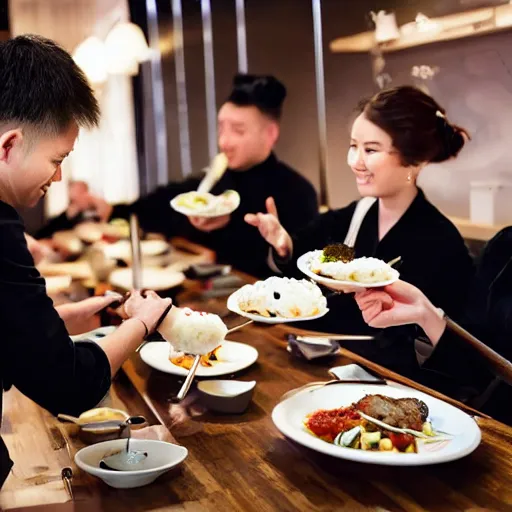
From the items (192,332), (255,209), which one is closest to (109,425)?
(192,332)

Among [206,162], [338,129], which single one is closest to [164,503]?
[338,129]

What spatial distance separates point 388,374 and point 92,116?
0.99 metres

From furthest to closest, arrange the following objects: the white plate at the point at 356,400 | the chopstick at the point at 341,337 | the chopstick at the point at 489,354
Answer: the chopstick at the point at 341,337, the chopstick at the point at 489,354, the white plate at the point at 356,400

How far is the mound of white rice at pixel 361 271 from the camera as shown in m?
1.80

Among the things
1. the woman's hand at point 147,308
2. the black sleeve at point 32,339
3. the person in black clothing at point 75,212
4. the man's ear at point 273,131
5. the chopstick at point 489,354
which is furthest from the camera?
the person in black clothing at point 75,212

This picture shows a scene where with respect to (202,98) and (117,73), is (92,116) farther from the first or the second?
(117,73)

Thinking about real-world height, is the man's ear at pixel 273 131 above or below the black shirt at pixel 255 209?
above

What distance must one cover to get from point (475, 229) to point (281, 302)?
0.50 meters

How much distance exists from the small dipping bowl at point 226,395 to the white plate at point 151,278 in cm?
101

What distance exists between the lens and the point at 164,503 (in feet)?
4.54

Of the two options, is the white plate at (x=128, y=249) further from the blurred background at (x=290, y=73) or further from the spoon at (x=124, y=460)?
the spoon at (x=124, y=460)

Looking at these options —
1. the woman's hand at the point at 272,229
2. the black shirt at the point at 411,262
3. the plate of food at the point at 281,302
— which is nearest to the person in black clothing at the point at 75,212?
the woman's hand at the point at 272,229

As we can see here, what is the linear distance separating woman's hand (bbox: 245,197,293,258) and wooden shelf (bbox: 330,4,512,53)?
566mm

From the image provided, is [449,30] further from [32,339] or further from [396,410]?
[32,339]
